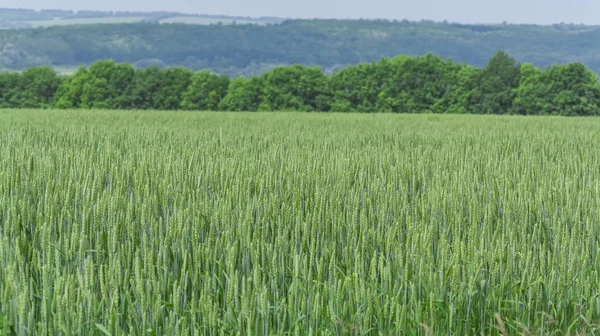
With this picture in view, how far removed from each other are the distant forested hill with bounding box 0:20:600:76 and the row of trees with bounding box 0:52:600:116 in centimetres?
10807

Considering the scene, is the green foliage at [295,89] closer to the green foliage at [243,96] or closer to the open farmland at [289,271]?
the green foliage at [243,96]

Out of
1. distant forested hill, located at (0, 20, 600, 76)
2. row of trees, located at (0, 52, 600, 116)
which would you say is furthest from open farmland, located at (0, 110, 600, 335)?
distant forested hill, located at (0, 20, 600, 76)

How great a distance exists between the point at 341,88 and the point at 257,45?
147981 millimetres

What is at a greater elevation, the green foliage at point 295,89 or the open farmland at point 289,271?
the open farmland at point 289,271

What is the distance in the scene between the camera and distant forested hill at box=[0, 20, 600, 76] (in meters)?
152

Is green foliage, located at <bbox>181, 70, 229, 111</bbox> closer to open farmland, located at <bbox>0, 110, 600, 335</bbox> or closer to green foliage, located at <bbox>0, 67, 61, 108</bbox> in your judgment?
green foliage, located at <bbox>0, 67, 61, 108</bbox>

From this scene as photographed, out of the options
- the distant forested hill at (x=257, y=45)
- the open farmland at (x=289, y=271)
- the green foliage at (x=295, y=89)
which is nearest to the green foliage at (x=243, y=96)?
the green foliage at (x=295, y=89)

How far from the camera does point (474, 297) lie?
251cm

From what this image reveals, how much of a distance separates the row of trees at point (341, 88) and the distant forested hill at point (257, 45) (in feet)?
355

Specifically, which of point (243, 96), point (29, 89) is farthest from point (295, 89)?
point (29, 89)

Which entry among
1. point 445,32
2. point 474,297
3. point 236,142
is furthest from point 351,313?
point 445,32

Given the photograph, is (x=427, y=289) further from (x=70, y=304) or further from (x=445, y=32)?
(x=445, y=32)

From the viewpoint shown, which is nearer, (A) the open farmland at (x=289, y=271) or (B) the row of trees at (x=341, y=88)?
(A) the open farmland at (x=289, y=271)

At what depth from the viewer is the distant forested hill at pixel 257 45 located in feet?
500
